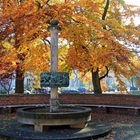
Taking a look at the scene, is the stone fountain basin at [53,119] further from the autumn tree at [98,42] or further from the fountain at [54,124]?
the autumn tree at [98,42]

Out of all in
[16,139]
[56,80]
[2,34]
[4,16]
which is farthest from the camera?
[2,34]

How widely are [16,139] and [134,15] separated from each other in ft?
46.1

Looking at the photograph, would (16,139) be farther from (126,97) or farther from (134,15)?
(134,15)

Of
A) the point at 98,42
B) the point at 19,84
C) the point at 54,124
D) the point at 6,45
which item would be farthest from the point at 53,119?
the point at 19,84

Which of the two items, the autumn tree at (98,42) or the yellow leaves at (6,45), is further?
the yellow leaves at (6,45)

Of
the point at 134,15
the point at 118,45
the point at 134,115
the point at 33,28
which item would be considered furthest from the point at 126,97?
the point at 33,28

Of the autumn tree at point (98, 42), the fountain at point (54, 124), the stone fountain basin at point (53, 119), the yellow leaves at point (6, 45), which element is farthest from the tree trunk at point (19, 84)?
the stone fountain basin at point (53, 119)

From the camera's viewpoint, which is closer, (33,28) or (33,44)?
(33,28)

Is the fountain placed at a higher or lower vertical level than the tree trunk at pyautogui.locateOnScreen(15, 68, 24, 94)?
lower

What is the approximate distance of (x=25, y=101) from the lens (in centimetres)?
2248

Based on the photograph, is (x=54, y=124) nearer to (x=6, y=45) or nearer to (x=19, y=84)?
(x=6, y=45)

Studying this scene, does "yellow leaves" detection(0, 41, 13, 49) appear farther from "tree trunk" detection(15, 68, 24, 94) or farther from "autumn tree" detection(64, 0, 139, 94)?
"autumn tree" detection(64, 0, 139, 94)

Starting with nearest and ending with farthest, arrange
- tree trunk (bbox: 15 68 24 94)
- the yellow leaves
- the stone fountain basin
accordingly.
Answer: the stone fountain basin, the yellow leaves, tree trunk (bbox: 15 68 24 94)

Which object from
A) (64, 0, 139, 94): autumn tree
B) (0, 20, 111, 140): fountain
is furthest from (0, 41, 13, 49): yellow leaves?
(0, 20, 111, 140): fountain
